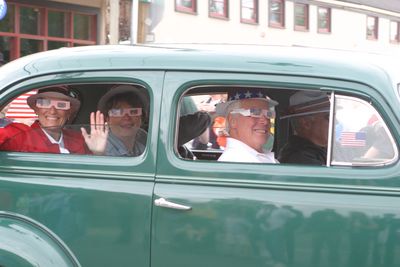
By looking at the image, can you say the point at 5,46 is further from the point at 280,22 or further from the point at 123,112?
the point at 123,112

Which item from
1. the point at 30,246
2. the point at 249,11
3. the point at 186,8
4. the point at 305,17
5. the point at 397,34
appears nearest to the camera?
the point at 30,246

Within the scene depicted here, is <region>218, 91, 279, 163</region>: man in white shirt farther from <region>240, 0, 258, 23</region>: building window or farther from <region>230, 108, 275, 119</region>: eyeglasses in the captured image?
<region>240, 0, 258, 23</region>: building window

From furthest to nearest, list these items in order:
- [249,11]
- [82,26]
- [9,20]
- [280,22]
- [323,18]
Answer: [323,18], [280,22], [249,11], [82,26], [9,20]

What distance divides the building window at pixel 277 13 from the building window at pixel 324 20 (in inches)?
87.6

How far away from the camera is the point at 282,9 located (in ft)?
69.2

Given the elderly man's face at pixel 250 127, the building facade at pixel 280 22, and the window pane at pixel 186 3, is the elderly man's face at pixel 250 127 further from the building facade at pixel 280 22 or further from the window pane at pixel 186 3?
the window pane at pixel 186 3

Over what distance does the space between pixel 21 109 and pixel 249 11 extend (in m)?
17.6

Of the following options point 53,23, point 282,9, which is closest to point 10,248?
point 53,23

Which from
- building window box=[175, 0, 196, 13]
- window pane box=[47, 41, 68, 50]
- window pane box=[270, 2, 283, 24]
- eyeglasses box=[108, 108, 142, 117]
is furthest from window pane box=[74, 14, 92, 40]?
eyeglasses box=[108, 108, 142, 117]

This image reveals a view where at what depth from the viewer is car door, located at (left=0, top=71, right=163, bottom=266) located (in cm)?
236

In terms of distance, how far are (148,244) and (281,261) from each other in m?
0.57

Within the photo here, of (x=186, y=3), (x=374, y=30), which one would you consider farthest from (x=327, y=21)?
(x=186, y=3)

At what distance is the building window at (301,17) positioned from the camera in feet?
70.9

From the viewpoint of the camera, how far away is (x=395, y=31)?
2689 centimetres
